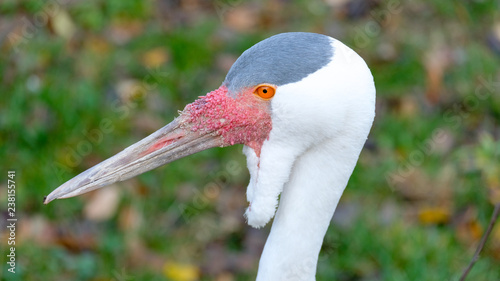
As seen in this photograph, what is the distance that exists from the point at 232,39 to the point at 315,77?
371 centimetres

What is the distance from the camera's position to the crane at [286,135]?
2543 mm

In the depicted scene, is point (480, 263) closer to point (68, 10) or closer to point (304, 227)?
point (304, 227)

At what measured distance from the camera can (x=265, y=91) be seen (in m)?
2.64

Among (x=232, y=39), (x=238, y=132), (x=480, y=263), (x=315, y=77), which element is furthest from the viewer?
(x=232, y=39)

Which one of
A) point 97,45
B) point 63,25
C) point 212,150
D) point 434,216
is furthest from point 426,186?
point 63,25

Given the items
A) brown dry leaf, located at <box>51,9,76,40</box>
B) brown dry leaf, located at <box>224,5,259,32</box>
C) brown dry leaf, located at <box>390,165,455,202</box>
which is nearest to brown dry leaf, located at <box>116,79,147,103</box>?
brown dry leaf, located at <box>51,9,76,40</box>

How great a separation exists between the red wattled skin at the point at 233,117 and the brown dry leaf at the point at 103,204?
2265 mm

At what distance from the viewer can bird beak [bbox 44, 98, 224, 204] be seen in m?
2.73

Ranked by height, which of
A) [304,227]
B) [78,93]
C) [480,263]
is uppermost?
[304,227]

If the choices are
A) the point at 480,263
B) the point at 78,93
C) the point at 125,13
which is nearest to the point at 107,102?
the point at 78,93

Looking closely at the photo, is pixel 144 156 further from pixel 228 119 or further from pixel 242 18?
pixel 242 18

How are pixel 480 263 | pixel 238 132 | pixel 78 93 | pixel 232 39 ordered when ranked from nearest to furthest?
pixel 238 132 < pixel 480 263 < pixel 78 93 < pixel 232 39

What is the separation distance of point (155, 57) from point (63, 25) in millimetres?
899

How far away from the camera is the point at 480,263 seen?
448cm
